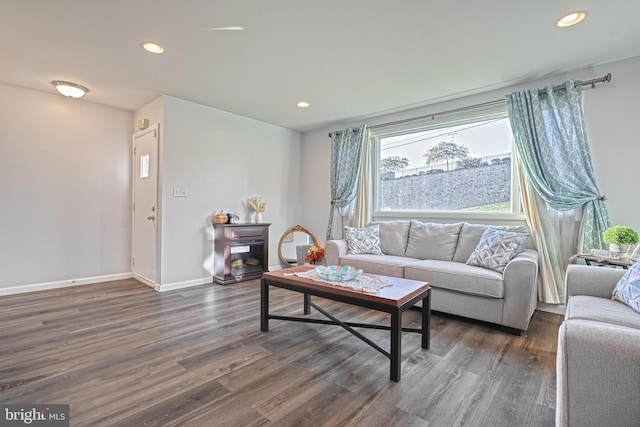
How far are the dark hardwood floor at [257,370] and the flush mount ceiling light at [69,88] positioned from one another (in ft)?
7.88

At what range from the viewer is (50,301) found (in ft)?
10.7

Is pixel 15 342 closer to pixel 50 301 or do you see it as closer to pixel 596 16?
pixel 50 301

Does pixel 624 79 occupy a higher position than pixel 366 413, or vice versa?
pixel 624 79

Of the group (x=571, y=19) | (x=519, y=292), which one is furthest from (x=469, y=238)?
(x=571, y=19)

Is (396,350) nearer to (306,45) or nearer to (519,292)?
(519,292)

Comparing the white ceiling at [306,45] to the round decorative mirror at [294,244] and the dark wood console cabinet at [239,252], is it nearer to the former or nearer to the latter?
the dark wood console cabinet at [239,252]

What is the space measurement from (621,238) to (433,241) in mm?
1578

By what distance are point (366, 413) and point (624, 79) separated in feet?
11.9

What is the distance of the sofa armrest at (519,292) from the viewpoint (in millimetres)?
2451

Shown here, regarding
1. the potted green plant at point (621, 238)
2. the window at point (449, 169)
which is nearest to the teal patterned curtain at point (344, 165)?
the window at point (449, 169)

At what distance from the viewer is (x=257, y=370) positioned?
192 cm

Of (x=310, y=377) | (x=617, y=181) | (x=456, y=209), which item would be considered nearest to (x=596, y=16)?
(x=617, y=181)

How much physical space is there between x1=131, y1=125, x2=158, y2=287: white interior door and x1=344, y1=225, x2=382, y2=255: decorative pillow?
2.53 m

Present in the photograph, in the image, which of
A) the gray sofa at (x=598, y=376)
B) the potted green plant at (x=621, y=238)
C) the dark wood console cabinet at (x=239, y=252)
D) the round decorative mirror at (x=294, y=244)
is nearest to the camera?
the gray sofa at (x=598, y=376)
